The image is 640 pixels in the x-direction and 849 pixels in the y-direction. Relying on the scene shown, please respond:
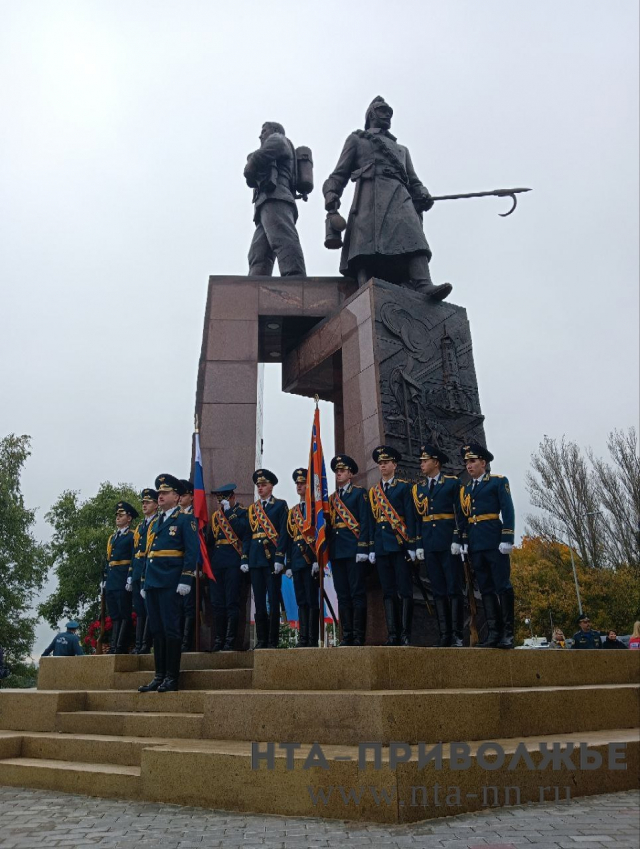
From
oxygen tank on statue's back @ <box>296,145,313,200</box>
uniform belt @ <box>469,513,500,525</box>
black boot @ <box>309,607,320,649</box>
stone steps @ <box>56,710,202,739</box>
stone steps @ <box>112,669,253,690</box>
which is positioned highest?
oxygen tank on statue's back @ <box>296,145,313,200</box>

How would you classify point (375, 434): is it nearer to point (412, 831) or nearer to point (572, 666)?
point (572, 666)

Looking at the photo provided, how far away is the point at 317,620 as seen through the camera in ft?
23.0

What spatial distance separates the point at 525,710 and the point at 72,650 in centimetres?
714

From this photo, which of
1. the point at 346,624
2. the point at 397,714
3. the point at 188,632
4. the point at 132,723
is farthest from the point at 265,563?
the point at 397,714

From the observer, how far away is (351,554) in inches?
261

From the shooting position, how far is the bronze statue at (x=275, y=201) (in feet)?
38.3

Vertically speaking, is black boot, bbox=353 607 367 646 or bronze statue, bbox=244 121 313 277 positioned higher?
bronze statue, bbox=244 121 313 277

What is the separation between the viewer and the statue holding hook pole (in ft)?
33.7

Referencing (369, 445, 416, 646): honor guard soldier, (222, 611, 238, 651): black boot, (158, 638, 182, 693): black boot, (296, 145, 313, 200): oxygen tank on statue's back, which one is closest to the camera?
(158, 638, 182, 693): black boot

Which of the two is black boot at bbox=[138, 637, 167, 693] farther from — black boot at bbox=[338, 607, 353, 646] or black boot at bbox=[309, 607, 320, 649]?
black boot at bbox=[338, 607, 353, 646]

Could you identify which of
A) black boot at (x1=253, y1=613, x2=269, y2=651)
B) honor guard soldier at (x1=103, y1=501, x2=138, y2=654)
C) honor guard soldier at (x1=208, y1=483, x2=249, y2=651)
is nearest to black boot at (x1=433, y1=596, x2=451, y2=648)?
black boot at (x1=253, y1=613, x2=269, y2=651)

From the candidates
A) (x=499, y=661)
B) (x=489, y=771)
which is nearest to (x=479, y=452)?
(x=499, y=661)

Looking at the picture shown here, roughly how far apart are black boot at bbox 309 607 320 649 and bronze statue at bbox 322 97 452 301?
500 cm

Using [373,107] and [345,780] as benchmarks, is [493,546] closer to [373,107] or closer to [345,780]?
[345,780]
